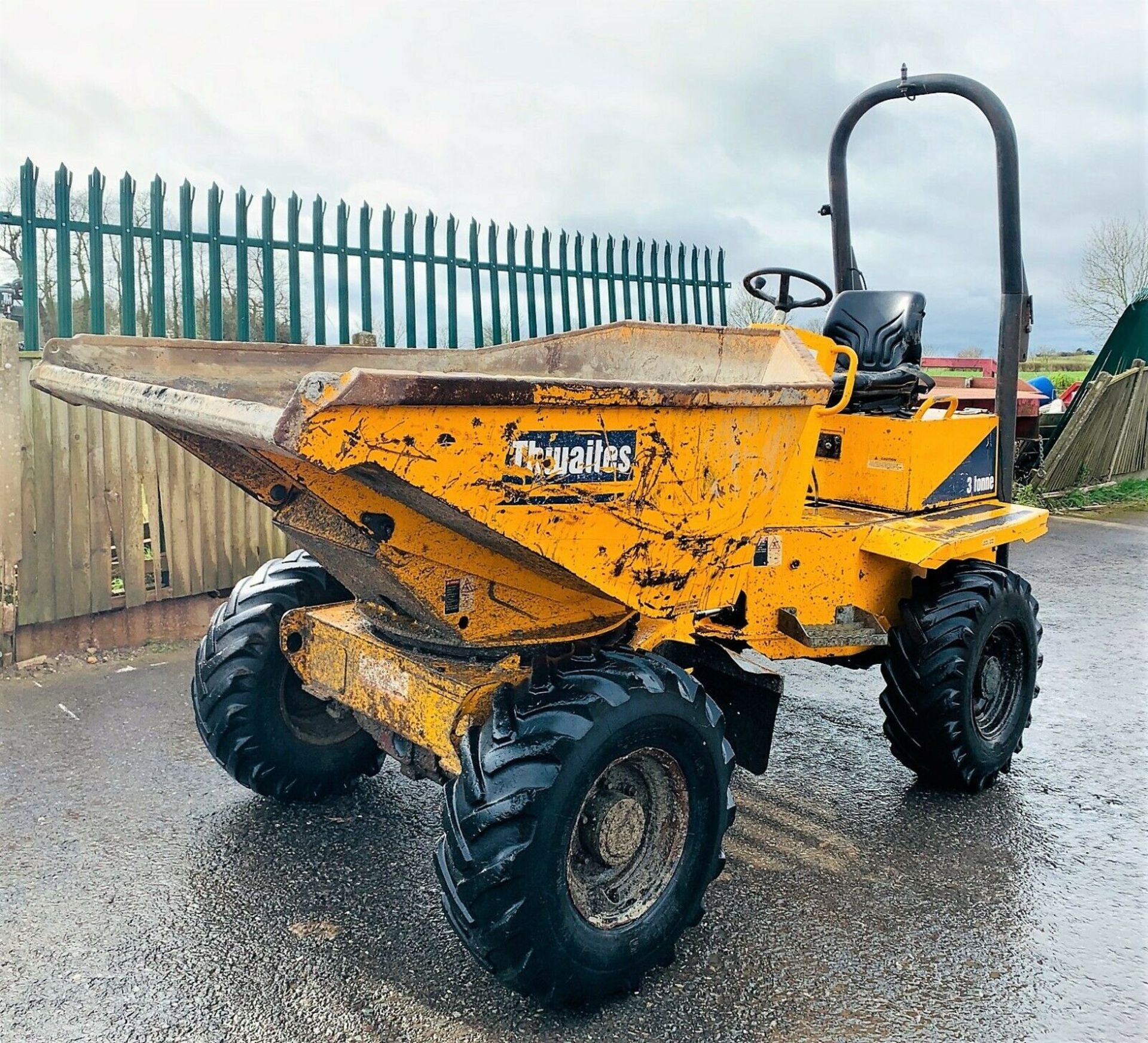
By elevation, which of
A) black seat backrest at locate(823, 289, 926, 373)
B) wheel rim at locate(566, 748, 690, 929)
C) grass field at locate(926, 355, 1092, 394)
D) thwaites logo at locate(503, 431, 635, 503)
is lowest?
wheel rim at locate(566, 748, 690, 929)

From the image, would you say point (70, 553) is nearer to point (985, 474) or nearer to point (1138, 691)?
point (985, 474)

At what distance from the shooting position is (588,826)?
275 cm

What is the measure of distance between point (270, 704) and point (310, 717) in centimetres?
22

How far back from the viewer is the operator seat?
165 inches

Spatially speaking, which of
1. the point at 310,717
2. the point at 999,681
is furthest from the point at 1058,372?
the point at 310,717

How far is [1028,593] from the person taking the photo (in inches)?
166

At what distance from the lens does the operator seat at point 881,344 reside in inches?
165

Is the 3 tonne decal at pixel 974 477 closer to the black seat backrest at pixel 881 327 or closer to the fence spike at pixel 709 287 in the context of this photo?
the black seat backrest at pixel 881 327

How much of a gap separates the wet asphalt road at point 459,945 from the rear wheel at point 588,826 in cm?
19

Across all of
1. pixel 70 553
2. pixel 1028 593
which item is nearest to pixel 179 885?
pixel 70 553

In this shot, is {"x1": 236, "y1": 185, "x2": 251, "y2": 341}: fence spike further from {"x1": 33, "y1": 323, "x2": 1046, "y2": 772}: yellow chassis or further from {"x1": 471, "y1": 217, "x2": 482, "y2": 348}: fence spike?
{"x1": 33, "y1": 323, "x2": 1046, "y2": 772}: yellow chassis

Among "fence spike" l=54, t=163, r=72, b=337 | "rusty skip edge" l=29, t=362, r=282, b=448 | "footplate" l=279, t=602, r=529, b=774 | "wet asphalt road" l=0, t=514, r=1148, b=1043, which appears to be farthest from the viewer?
"fence spike" l=54, t=163, r=72, b=337

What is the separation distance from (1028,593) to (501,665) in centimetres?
246

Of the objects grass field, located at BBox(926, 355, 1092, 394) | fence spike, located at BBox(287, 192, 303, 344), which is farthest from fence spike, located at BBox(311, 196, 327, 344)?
grass field, located at BBox(926, 355, 1092, 394)
